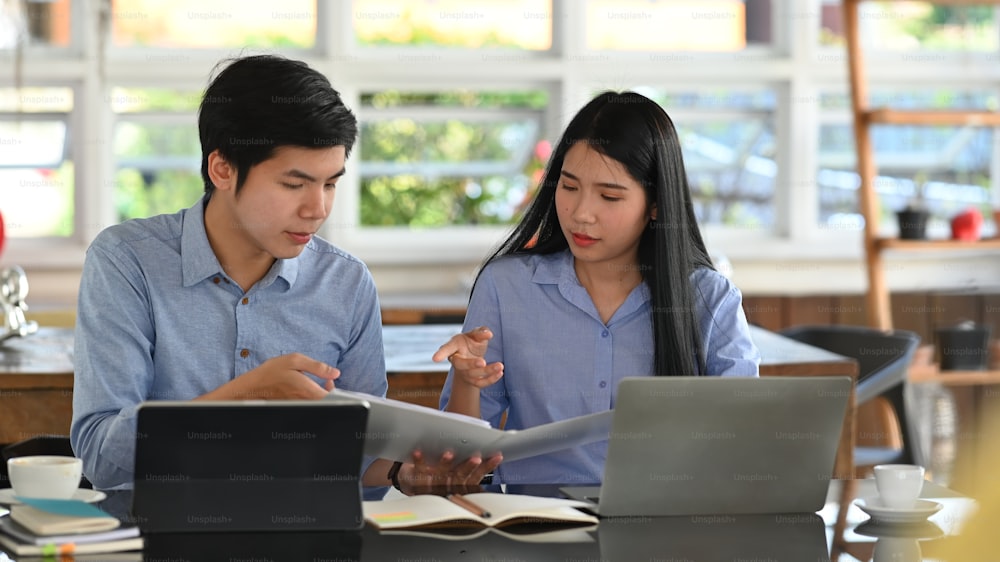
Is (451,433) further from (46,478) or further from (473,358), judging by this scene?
(46,478)

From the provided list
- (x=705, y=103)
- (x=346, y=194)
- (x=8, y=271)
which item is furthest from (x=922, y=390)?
(x=8, y=271)

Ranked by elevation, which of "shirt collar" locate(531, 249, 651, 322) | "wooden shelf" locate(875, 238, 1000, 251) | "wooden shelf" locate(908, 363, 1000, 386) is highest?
"shirt collar" locate(531, 249, 651, 322)

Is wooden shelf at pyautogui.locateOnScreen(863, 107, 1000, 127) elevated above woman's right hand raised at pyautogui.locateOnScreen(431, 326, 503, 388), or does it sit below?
above

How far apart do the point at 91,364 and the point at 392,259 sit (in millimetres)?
2858

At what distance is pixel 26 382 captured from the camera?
2.51 metres

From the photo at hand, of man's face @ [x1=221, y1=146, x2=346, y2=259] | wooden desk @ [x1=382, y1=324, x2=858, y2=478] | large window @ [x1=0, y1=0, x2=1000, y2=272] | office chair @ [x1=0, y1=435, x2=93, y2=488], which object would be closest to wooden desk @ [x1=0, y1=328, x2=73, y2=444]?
office chair @ [x1=0, y1=435, x2=93, y2=488]

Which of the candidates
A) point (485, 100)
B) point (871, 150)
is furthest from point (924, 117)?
point (485, 100)

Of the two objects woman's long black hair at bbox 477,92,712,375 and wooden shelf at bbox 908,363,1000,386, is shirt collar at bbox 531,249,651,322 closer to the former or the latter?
woman's long black hair at bbox 477,92,712,375

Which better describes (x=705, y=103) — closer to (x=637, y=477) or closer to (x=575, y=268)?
(x=575, y=268)

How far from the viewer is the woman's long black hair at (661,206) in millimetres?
2078

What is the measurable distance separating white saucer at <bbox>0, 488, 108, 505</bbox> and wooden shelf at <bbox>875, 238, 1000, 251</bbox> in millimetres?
3363

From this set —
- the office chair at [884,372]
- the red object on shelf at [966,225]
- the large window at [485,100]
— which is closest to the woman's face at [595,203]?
the office chair at [884,372]

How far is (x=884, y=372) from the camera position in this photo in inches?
138

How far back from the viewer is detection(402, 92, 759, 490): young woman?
2.08 metres
